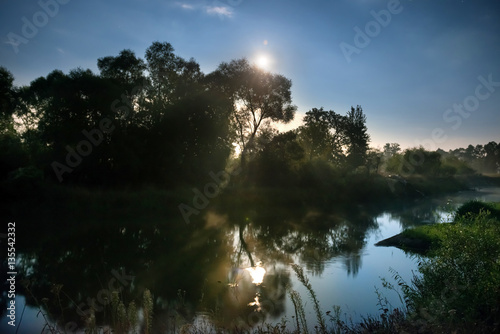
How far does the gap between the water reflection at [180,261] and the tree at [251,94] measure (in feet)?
51.1

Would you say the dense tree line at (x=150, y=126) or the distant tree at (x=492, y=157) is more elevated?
the distant tree at (x=492, y=157)

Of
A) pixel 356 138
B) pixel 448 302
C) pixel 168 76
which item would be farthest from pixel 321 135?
pixel 448 302

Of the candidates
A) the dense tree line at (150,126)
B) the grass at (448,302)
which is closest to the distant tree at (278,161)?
the dense tree line at (150,126)

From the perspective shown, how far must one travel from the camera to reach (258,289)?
37.0 ft

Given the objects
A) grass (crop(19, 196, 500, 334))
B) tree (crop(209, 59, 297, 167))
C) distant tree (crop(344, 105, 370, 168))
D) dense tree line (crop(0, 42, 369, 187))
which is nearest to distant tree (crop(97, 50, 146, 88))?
dense tree line (crop(0, 42, 369, 187))

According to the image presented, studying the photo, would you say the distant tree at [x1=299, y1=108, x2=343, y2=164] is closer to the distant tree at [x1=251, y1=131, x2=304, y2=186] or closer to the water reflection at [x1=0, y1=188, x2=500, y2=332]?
the distant tree at [x1=251, y1=131, x2=304, y2=186]

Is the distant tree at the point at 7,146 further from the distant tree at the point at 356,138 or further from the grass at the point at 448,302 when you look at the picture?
the distant tree at the point at 356,138

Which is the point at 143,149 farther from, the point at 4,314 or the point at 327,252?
the point at 4,314

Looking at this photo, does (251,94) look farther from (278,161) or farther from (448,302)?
(448,302)

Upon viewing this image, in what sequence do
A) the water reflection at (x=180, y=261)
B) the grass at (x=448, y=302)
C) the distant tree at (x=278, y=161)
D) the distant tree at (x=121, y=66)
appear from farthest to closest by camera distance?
the distant tree at (x=278, y=161), the distant tree at (x=121, y=66), the water reflection at (x=180, y=261), the grass at (x=448, y=302)

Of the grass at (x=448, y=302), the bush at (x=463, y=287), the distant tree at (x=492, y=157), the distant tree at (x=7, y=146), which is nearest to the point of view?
the grass at (x=448, y=302)

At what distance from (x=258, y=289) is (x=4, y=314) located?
7404mm

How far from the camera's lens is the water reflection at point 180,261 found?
9.33 metres

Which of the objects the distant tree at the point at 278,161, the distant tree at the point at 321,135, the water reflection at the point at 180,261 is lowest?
the water reflection at the point at 180,261
